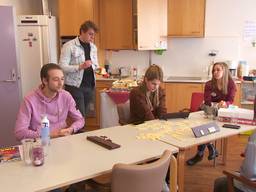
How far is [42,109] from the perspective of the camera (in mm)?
2543

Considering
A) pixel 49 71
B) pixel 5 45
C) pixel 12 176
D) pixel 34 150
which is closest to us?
pixel 12 176

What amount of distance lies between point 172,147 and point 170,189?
0.28 m

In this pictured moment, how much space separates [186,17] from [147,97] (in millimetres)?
2401

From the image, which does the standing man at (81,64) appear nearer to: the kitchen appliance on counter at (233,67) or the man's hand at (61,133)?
the man's hand at (61,133)

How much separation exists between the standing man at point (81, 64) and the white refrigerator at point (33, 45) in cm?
111

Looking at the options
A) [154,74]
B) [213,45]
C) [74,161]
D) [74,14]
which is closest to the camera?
[74,161]

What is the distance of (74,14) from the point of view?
499cm

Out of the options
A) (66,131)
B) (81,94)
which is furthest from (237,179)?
(81,94)

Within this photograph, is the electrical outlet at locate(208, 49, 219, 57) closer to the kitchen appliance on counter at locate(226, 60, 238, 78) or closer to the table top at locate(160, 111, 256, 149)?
the kitchen appliance on counter at locate(226, 60, 238, 78)

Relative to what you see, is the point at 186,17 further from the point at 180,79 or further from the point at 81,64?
the point at 81,64

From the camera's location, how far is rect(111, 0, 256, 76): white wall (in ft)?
16.3

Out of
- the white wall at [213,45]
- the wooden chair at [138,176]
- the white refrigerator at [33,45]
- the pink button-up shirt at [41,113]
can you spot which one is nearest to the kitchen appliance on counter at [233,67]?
the white wall at [213,45]

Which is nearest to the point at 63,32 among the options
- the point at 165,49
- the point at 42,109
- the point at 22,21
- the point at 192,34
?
the point at 22,21

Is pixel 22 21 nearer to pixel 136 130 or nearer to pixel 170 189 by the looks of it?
pixel 136 130
